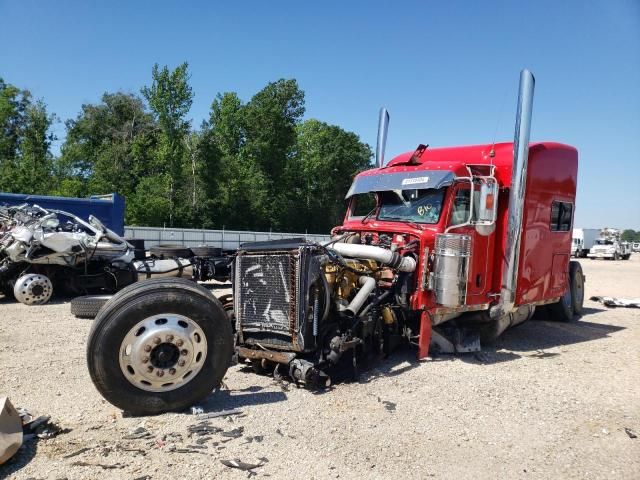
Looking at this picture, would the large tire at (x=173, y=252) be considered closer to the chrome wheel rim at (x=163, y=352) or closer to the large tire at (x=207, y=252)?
the large tire at (x=207, y=252)

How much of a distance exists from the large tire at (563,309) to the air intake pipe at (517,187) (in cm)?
368

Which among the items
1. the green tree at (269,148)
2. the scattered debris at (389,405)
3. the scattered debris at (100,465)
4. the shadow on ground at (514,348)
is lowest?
the shadow on ground at (514,348)

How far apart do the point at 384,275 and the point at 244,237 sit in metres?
19.7

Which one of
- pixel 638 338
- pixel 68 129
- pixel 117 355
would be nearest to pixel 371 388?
pixel 117 355

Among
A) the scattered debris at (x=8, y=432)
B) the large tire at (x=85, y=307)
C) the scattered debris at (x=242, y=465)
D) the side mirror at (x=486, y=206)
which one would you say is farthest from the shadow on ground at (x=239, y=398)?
the large tire at (x=85, y=307)

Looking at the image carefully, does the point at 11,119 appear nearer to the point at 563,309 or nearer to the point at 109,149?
the point at 109,149

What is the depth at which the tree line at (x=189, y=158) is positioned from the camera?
35.1 metres

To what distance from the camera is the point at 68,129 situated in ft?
149

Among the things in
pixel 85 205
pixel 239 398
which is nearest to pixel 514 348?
pixel 239 398

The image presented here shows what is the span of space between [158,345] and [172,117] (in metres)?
34.6

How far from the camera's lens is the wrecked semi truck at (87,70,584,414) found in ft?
12.6

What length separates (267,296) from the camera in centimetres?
503

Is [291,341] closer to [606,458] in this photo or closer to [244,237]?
[606,458]

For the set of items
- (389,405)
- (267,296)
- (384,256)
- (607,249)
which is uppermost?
(384,256)
